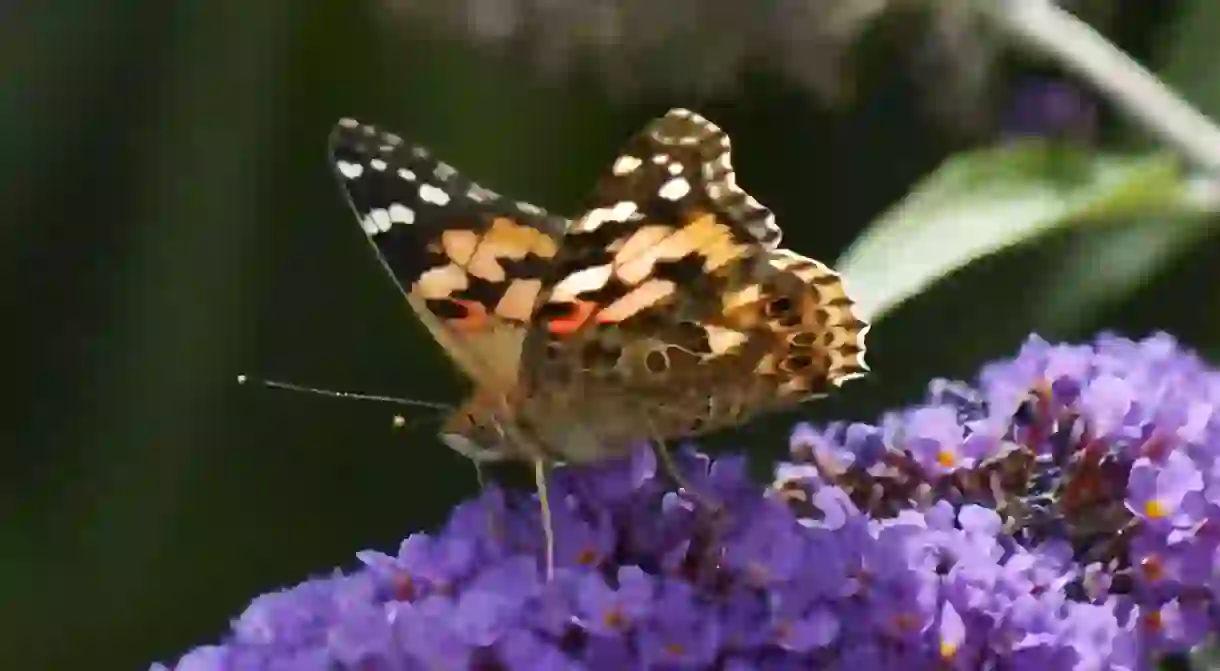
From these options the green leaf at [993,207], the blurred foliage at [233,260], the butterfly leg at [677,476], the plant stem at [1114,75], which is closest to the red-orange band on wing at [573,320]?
the butterfly leg at [677,476]

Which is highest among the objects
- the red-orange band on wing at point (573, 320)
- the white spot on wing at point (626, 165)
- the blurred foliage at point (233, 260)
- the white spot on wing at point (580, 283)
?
the white spot on wing at point (626, 165)

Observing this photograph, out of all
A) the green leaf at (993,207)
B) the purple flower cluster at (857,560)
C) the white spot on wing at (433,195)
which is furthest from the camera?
the green leaf at (993,207)

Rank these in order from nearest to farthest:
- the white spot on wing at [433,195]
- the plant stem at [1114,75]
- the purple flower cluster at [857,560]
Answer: the purple flower cluster at [857,560]
the white spot on wing at [433,195]
the plant stem at [1114,75]

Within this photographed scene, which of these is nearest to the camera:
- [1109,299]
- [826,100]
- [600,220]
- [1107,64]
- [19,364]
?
[600,220]

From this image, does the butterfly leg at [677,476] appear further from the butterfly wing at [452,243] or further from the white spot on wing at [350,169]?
the white spot on wing at [350,169]

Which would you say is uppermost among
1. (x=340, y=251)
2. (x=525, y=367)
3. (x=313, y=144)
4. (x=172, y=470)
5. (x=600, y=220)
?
(x=600, y=220)

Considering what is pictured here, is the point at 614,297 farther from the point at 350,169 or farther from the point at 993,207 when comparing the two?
the point at 993,207

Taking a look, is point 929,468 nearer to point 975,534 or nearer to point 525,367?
point 975,534

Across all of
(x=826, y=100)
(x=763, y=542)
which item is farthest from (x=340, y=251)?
(x=763, y=542)
